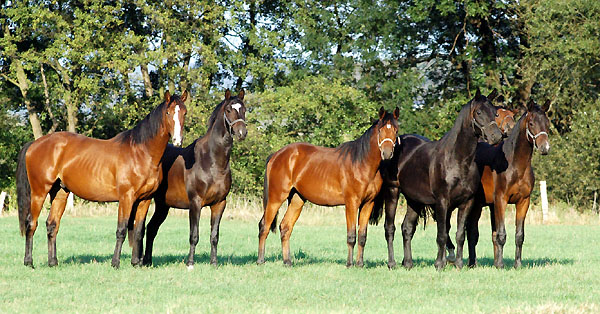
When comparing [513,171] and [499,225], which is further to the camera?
[499,225]

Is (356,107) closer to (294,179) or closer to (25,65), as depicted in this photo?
(25,65)

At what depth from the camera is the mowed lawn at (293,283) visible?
8.48 metres

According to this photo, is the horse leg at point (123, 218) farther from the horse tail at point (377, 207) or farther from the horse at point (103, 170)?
the horse tail at point (377, 207)

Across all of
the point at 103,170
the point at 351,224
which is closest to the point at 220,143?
the point at 103,170

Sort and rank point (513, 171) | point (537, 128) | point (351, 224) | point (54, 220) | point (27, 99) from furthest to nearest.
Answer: point (27, 99), point (54, 220), point (351, 224), point (513, 171), point (537, 128)

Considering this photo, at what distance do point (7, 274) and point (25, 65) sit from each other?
2365 centimetres

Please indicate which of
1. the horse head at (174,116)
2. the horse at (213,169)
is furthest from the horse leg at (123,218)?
the horse head at (174,116)

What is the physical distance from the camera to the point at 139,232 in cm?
1208

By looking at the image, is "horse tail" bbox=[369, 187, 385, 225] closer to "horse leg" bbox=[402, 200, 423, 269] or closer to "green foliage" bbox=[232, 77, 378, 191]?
"horse leg" bbox=[402, 200, 423, 269]

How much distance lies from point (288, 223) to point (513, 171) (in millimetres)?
3879

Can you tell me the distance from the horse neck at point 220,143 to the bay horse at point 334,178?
1361mm

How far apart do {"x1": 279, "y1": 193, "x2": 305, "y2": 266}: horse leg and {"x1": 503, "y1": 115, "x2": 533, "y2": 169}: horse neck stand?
146 inches

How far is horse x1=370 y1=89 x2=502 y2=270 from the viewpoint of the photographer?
1134 cm

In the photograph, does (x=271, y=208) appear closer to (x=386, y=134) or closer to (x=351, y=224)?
(x=351, y=224)
